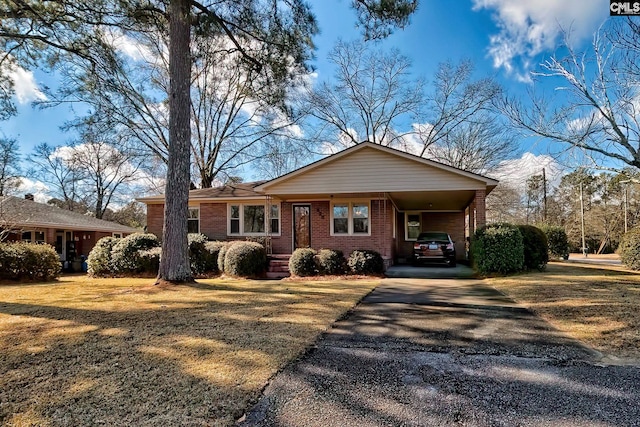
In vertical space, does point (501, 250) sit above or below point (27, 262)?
above

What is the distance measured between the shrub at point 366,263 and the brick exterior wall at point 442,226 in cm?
760

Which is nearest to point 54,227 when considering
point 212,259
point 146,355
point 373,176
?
point 212,259

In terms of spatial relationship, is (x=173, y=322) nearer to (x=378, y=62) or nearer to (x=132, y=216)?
(x=378, y=62)

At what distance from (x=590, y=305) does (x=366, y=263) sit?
7.22 m

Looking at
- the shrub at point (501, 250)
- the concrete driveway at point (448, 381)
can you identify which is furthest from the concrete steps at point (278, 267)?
the concrete driveway at point (448, 381)

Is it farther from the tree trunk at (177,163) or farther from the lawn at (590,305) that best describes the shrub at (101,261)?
the lawn at (590,305)

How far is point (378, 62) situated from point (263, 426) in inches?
1191

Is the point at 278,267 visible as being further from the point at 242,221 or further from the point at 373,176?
the point at 373,176

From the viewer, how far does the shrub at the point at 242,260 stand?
13.3 metres

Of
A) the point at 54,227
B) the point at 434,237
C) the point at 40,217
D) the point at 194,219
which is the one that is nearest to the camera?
the point at 434,237

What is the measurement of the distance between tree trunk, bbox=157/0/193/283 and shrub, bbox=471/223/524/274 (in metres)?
9.28

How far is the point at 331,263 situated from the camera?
43.6 feet

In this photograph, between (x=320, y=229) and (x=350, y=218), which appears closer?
(x=350, y=218)

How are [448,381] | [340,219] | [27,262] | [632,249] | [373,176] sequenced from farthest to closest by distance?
[340,219], [373,176], [27,262], [632,249], [448,381]
